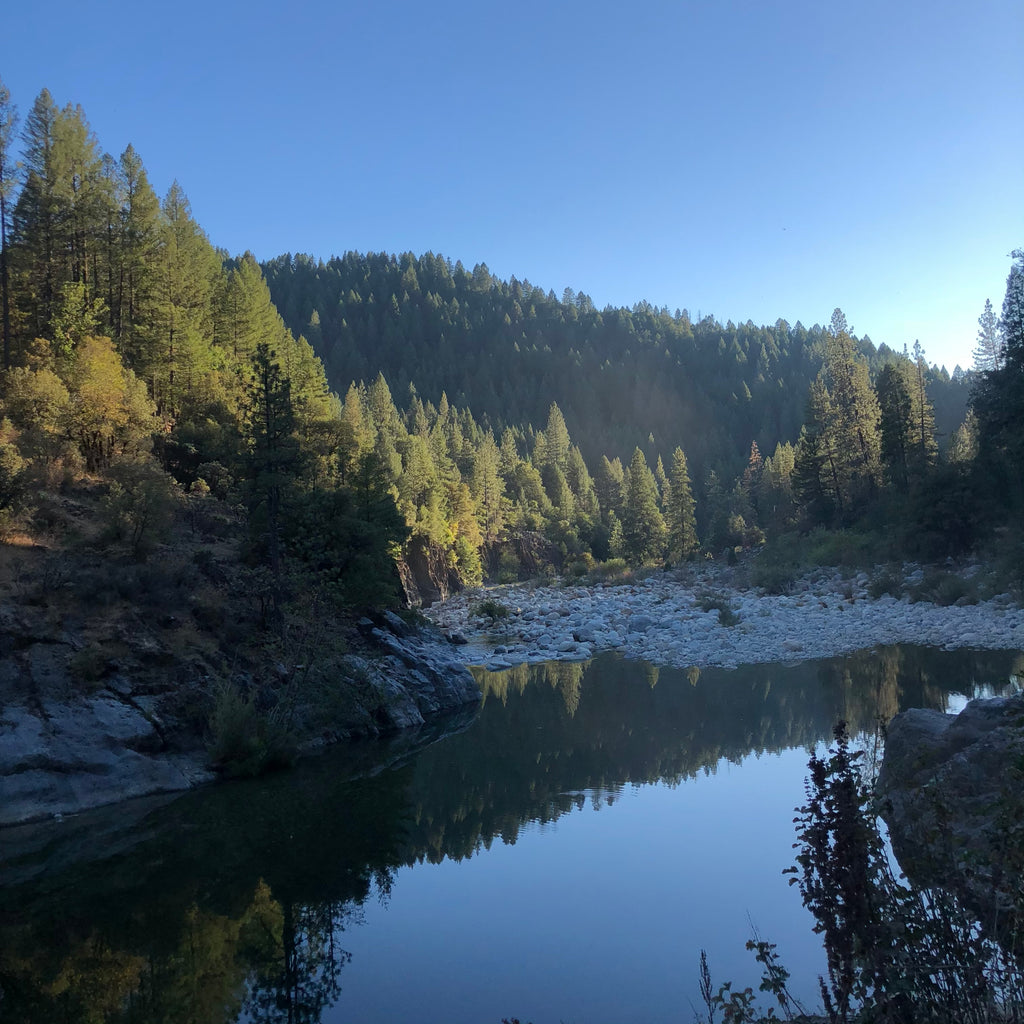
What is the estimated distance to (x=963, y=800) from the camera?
7539mm

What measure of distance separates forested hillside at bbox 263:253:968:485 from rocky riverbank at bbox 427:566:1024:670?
86069mm

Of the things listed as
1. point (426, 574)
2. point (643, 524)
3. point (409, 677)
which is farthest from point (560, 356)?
point (409, 677)

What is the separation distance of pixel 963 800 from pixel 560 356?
159m

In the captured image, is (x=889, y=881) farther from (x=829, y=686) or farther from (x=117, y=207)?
(x=117, y=207)

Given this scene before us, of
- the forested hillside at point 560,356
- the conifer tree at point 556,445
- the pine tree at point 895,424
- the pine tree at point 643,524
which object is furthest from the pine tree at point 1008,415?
the forested hillside at point 560,356

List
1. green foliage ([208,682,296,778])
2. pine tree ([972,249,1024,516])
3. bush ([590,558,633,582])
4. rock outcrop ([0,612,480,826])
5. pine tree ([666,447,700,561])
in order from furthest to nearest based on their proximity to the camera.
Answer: pine tree ([666,447,700,561])
bush ([590,558,633,582])
pine tree ([972,249,1024,516])
green foliage ([208,682,296,778])
rock outcrop ([0,612,480,826])

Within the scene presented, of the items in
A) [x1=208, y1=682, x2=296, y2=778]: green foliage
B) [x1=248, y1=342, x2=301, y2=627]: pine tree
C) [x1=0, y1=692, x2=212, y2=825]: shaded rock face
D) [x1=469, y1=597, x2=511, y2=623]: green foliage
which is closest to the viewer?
[x1=0, y1=692, x2=212, y2=825]: shaded rock face

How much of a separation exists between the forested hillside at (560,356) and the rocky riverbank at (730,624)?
8607 centimetres

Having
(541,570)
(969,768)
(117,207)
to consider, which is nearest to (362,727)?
(969,768)

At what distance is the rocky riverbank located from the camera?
24.3 m

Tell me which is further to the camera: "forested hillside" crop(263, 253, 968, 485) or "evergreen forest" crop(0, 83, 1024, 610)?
"forested hillside" crop(263, 253, 968, 485)

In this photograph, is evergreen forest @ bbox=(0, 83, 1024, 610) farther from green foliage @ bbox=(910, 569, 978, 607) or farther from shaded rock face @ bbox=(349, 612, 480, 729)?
green foliage @ bbox=(910, 569, 978, 607)

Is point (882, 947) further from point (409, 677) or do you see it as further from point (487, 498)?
point (487, 498)

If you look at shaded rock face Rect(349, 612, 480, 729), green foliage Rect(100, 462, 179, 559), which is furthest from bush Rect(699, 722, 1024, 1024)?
green foliage Rect(100, 462, 179, 559)
